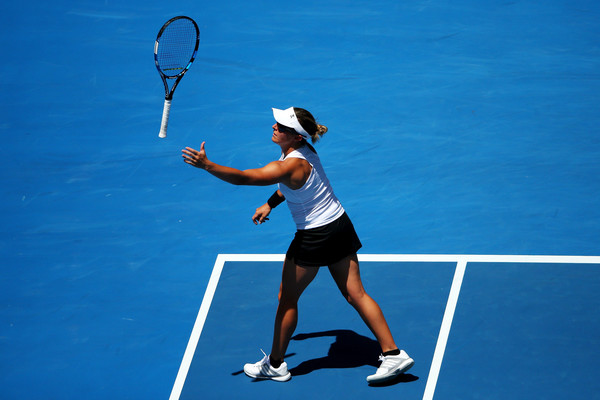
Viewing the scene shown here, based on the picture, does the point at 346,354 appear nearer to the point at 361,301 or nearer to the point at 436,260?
the point at 361,301

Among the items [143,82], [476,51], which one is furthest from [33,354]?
[476,51]

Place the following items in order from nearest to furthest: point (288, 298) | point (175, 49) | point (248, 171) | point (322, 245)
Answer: point (248, 171) < point (322, 245) < point (288, 298) < point (175, 49)

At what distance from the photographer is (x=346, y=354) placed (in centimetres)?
618

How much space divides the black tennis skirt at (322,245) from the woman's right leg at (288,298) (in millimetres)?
67

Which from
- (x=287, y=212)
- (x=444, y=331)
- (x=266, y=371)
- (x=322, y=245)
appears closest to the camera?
(x=322, y=245)

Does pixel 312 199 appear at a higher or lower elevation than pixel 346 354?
higher

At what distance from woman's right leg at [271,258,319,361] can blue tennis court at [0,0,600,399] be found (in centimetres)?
36

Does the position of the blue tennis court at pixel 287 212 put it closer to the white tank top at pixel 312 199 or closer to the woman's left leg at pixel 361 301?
the woman's left leg at pixel 361 301

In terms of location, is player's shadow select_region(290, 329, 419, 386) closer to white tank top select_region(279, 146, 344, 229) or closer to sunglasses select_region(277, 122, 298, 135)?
white tank top select_region(279, 146, 344, 229)

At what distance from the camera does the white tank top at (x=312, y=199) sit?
5492 millimetres

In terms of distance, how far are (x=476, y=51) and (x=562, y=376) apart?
19.9 feet

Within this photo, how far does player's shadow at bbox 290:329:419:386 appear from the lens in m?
6.03

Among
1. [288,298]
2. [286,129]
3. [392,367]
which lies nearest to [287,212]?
[288,298]

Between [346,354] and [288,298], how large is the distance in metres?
0.81
